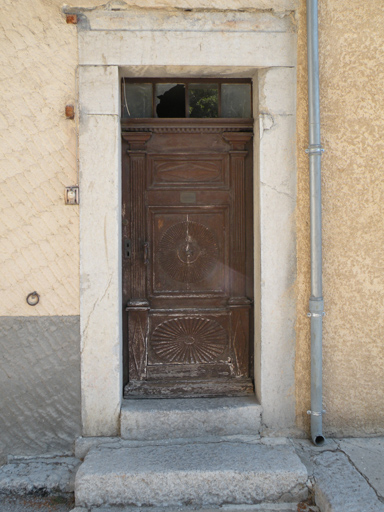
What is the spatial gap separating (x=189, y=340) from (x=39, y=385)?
1176mm

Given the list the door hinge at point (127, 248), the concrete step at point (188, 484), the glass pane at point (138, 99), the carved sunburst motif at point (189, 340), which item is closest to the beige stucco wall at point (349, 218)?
the concrete step at point (188, 484)

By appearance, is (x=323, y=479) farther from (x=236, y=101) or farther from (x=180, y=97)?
(x=180, y=97)

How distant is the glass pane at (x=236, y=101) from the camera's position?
11.4ft

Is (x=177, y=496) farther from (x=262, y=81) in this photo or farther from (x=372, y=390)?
(x=262, y=81)

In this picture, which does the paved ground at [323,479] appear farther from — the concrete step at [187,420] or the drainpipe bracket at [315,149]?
the drainpipe bracket at [315,149]

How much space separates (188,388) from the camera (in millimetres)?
3492

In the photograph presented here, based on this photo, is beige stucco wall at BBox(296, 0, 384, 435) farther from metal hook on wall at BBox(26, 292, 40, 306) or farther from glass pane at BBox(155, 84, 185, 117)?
metal hook on wall at BBox(26, 292, 40, 306)

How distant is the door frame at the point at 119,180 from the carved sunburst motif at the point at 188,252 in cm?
Answer: 43

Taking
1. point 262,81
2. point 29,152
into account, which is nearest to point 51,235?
point 29,152

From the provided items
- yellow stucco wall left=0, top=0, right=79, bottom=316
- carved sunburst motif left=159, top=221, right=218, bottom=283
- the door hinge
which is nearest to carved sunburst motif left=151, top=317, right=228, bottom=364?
carved sunburst motif left=159, top=221, right=218, bottom=283

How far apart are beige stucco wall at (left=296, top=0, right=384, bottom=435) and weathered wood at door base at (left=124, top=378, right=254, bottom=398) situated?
0.48m

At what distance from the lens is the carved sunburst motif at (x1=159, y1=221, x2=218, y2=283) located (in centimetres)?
350

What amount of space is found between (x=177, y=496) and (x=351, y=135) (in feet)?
8.99

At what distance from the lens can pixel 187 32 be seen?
10.3ft
